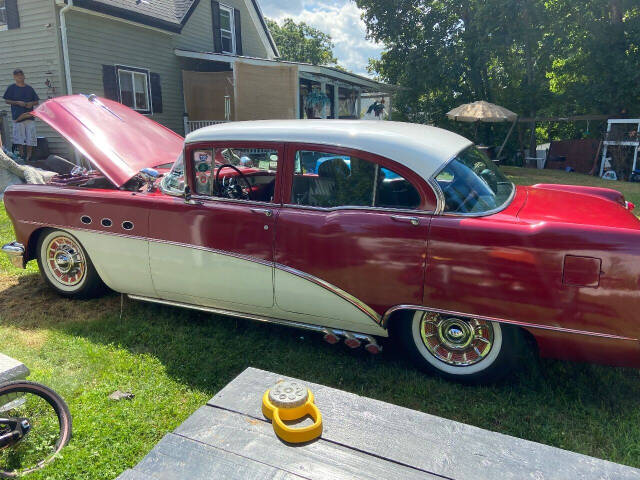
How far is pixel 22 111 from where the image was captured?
35.6 feet

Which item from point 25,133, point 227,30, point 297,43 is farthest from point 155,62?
point 297,43

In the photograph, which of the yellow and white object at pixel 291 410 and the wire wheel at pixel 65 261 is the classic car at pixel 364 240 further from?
the yellow and white object at pixel 291 410

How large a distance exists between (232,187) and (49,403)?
1920 mm

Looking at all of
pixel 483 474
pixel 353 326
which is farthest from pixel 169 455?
pixel 353 326

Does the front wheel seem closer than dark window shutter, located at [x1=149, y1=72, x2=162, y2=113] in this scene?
Yes

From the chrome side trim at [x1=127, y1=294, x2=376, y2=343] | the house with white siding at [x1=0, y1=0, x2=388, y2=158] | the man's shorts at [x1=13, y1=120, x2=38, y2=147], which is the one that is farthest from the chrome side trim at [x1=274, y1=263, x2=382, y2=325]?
the house with white siding at [x1=0, y1=0, x2=388, y2=158]

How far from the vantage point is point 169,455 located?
59.8 inches

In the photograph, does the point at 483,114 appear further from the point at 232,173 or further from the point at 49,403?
the point at 49,403

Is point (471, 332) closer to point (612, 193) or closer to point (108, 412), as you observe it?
point (612, 193)

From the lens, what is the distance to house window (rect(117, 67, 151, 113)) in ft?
43.3

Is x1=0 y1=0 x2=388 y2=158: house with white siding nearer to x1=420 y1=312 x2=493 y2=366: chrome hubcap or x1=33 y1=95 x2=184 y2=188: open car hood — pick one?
x1=33 y1=95 x2=184 y2=188: open car hood

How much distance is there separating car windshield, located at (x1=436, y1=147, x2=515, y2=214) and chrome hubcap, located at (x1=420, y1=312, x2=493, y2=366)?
704 millimetres

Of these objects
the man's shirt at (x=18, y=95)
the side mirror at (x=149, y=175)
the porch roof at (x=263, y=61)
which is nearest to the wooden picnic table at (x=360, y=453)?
the side mirror at (x=149, y=175)

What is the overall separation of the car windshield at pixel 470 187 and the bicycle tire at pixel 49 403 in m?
2.43
